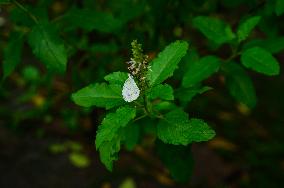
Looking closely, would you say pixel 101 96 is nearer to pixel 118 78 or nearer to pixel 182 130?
pixel 118 78

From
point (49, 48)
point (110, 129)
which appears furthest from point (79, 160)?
point (110, 129)

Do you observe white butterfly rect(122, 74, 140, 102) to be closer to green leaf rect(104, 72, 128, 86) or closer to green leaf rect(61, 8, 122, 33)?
green leaf rect(104, 72, 128, 86)

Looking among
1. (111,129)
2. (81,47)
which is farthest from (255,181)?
(111,129)

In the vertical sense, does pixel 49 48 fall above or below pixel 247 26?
above

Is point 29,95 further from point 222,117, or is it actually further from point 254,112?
point 254,112

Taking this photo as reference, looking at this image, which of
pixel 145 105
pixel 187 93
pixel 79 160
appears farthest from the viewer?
pixel 79 160

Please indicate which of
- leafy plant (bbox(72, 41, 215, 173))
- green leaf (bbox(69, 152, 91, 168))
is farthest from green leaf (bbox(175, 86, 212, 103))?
green leaf (bbox(69, 152, 91, 168))
